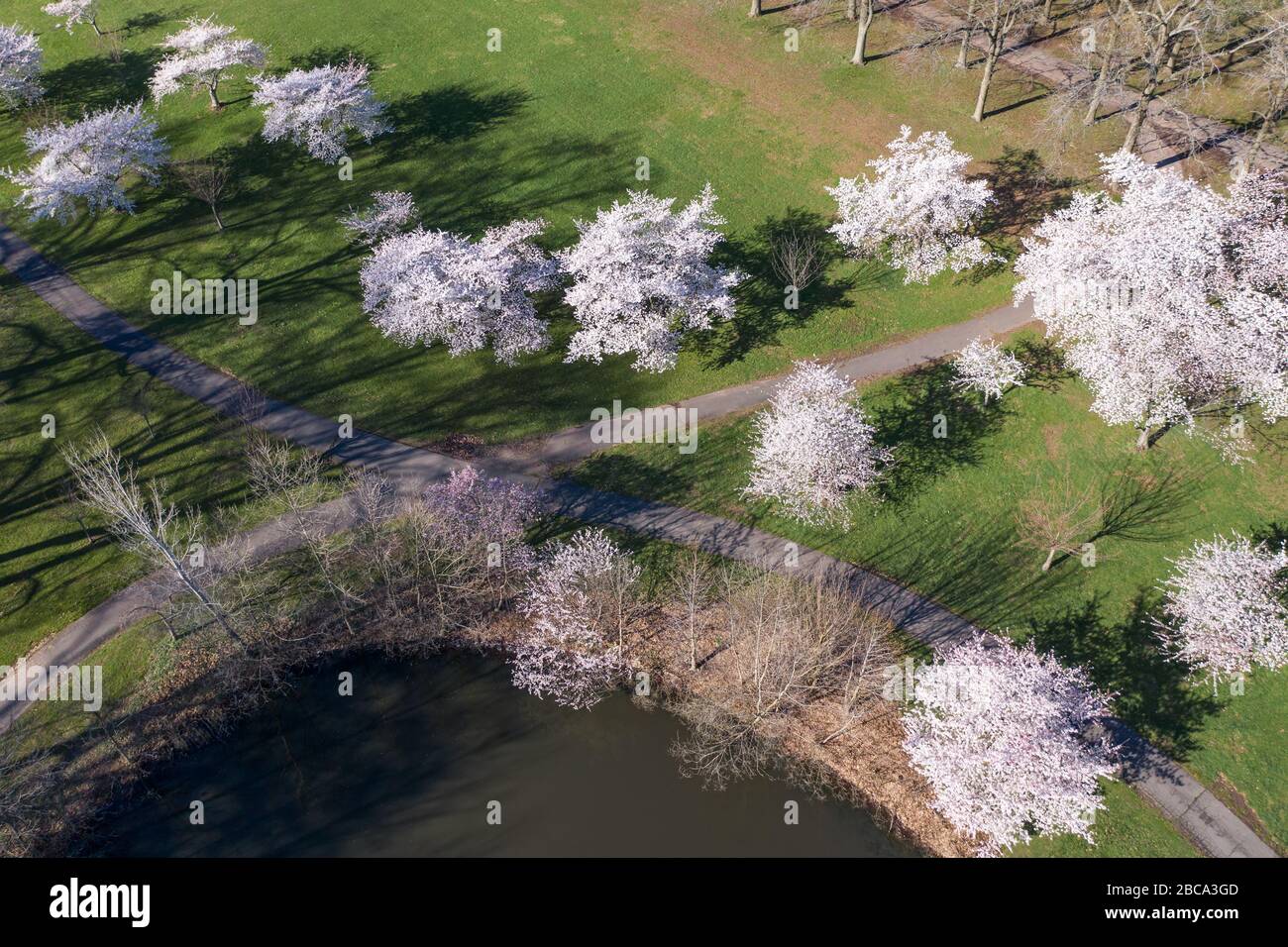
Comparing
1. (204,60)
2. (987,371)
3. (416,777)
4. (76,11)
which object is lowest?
(416,777)

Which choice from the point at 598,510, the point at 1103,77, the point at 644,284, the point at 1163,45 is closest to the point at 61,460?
the point at 598,510

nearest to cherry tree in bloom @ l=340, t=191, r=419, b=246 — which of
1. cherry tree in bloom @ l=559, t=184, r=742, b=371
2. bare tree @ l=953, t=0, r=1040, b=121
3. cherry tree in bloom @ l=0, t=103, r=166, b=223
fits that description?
cherry tree in bloom @ l=559, t=184, r=742, b=371

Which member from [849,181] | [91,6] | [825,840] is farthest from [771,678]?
[91,6]

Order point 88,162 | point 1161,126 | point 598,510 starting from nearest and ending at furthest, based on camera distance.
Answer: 1. point 598,510
2. point 88,162
3. point 1161,126

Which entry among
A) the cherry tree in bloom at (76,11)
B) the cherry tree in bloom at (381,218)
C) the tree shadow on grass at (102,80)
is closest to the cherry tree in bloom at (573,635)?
the cherry tree in bloom at (381,218)

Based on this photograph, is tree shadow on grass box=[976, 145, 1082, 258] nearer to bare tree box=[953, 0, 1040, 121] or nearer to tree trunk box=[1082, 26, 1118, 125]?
tree trunk box=[1082, 26, 1118, 125]

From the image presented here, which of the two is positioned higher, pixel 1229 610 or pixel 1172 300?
pixel 1172 300

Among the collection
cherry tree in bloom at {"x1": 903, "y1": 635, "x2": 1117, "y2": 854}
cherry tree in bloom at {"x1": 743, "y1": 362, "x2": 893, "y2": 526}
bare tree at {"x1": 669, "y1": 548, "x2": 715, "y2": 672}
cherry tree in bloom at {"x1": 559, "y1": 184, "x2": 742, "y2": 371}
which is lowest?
cherry tree in bloom at {"x1": 903, "y1": 635, "x2": 1117, "y2": 854}

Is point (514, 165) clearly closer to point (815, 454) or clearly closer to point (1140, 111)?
point (815, 454)

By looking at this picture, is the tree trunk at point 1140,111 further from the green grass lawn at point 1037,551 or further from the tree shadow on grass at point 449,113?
the tree shadow on grass at point 449,113
